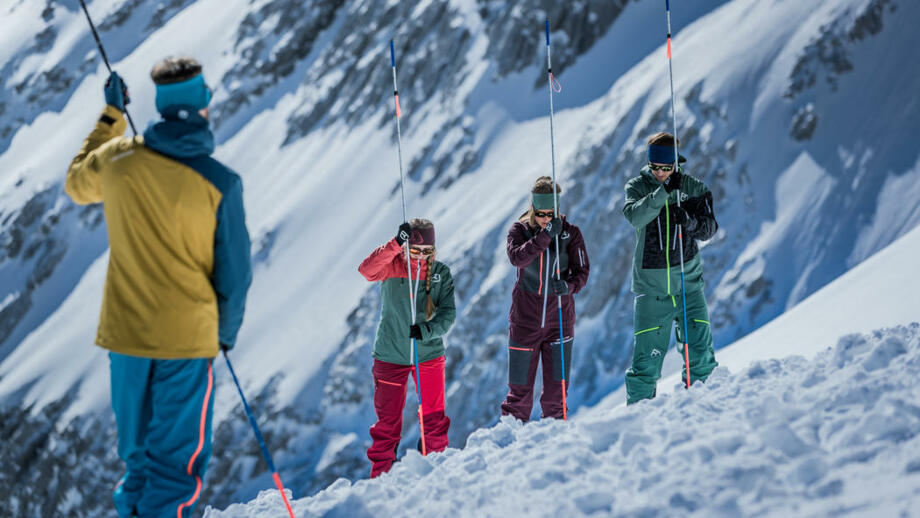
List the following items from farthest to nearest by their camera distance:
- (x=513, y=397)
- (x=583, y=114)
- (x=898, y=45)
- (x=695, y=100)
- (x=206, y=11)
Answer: (x=206, y=11)
(x=583, y=114)
(x=695, y=100)
(x=898, y=45)
(x=513, y=397)

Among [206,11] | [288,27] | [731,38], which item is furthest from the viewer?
[206,11]

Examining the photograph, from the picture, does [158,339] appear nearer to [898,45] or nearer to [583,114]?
[898,45]

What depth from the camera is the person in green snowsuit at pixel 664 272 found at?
5934 millimetres

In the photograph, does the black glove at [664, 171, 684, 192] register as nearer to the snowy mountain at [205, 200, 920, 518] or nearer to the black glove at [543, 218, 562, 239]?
the black glove at [543, 218, 562, 239]

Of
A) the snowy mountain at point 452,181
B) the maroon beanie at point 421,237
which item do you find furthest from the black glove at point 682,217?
the snowy mountain at point 452,181

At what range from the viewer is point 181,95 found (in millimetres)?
3418

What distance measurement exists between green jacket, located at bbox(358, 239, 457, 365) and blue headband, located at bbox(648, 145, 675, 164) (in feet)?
6.05

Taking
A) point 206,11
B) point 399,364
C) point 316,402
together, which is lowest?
point 399,364

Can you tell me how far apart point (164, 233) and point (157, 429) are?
0.85 metres

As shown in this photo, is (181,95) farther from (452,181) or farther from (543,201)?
(452,181)

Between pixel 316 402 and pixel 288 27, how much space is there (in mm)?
18022

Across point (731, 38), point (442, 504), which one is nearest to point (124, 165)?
point (442, 504)

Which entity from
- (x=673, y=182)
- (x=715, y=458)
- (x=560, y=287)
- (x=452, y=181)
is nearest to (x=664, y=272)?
(x=673, y=182)

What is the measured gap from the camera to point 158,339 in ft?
10.9
